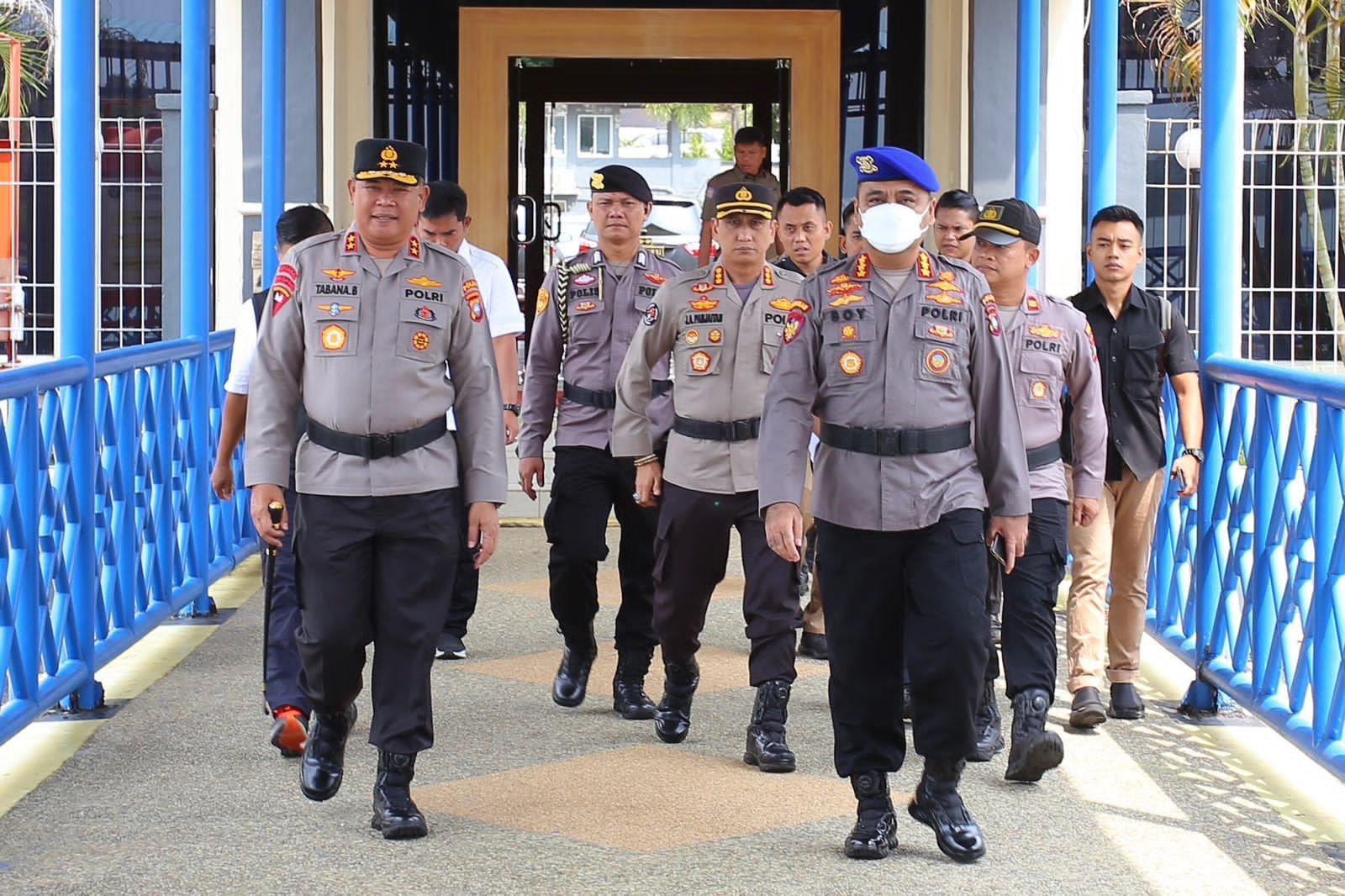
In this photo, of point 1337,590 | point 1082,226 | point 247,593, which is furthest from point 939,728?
point 1082,226

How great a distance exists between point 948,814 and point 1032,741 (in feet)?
2.24

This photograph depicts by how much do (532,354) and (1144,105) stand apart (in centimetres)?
544

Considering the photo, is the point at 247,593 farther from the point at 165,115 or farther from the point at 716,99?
the point at 716,99

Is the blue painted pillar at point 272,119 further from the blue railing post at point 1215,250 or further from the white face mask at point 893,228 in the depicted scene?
the white face mask at point 893,228

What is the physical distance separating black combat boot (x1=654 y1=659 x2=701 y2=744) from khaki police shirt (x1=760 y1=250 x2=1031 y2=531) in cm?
123

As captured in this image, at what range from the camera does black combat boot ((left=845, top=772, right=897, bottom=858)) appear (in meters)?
4.28

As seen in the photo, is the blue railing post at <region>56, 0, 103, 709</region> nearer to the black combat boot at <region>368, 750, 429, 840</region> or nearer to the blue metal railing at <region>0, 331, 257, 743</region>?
the blue metal railing at <region>0, 331, 257, 743</region>

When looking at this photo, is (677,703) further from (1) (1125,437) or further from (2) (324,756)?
(1) (1125,437)

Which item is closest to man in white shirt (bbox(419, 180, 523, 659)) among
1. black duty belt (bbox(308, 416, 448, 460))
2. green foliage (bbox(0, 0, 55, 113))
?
black duty belt (bbox(308, 416, 448, 460))

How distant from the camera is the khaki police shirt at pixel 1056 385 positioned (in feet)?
17.1

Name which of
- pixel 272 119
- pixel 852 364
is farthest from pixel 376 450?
pixel 272 119

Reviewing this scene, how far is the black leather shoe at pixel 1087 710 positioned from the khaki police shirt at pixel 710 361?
127 cm

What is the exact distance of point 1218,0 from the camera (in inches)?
231

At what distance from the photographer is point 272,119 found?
8.53 meters
